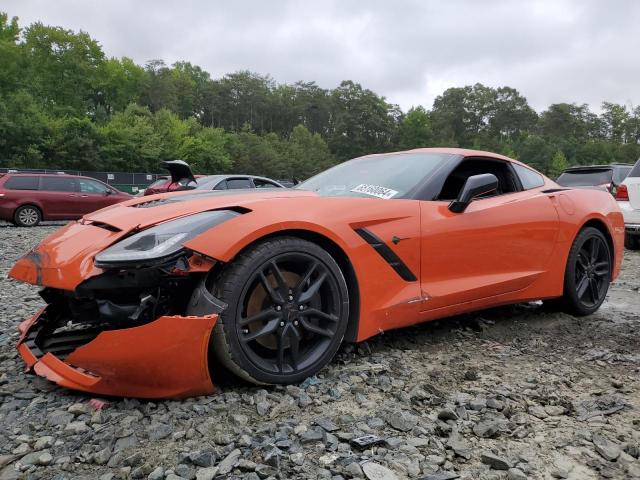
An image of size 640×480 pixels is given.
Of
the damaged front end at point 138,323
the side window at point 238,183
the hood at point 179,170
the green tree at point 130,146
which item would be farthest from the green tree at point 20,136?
the damaged front end at point 138,323

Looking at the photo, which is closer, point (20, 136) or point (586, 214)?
point (586, 214)

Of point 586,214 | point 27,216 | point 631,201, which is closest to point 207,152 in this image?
point 27,216

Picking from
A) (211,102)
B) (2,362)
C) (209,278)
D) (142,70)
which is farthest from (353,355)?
(211,102)

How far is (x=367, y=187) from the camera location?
301cm

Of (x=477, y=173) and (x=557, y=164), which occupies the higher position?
(x=557, y=164)

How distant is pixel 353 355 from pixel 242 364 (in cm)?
84

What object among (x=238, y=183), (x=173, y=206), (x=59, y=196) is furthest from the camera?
(x=59, y=196)

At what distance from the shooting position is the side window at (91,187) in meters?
13.5

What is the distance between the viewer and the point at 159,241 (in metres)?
2.10

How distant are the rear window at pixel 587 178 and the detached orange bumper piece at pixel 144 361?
960cm

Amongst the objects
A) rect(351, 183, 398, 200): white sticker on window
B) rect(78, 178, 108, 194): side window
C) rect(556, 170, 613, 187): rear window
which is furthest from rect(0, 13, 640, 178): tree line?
rect(351, 183, 398, 200): white sticker on window

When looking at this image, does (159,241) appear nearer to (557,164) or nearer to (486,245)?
(486,245)

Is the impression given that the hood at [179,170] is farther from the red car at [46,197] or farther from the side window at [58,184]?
the side window at [58,184]

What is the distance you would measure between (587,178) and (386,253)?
361 inches
